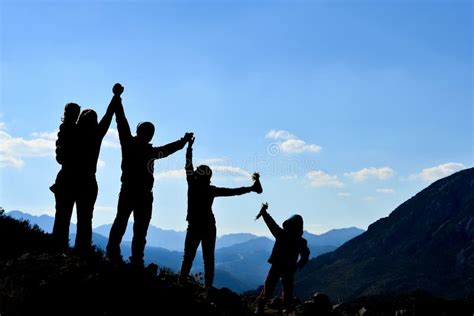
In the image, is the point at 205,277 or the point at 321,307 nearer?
the point at 321,307

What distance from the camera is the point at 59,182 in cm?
912

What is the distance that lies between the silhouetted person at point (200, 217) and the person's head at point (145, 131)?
1.02 m

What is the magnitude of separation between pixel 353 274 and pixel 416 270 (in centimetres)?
1732

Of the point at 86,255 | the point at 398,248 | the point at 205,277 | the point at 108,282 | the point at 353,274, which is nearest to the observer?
the point at 108,282

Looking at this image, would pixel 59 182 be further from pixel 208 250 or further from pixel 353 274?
pixel 353 274

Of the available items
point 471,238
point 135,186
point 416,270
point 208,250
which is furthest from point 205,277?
point 471,238

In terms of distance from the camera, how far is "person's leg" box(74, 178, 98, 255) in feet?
29.7

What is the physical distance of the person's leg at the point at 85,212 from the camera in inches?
357

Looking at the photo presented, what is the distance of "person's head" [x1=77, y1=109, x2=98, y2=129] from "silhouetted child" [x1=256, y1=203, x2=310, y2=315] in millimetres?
3612

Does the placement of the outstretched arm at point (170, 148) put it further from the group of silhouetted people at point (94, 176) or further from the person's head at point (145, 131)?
the person's head at point (145, 131)

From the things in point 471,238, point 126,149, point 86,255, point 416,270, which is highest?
point 471,238

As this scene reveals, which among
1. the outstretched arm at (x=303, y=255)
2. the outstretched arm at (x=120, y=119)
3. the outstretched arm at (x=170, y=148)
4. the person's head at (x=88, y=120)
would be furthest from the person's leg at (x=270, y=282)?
the person's head at (x=88, y=120)

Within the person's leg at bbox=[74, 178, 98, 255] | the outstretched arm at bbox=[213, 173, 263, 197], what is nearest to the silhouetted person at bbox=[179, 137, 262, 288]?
the outstretched arm at bbox=[213, 173, 263, 197]

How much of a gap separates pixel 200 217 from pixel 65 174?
9.06 ft
